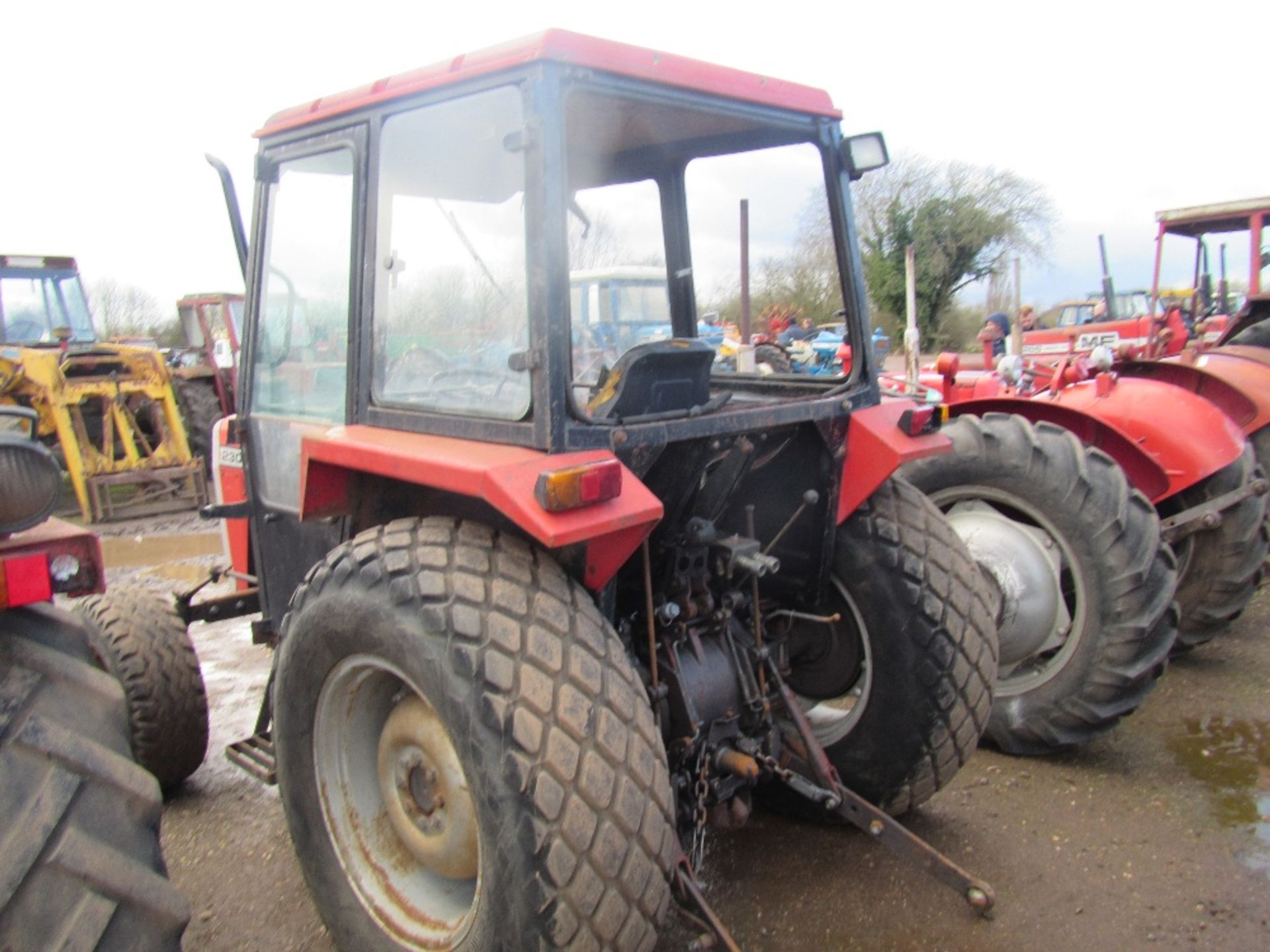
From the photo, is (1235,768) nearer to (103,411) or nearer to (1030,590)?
(1030,590)

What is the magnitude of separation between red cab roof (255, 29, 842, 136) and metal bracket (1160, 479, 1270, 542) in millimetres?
2569

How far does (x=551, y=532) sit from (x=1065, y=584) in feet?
8.69

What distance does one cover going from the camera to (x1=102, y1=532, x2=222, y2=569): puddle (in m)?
7.22

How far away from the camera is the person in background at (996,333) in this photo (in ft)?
22.1

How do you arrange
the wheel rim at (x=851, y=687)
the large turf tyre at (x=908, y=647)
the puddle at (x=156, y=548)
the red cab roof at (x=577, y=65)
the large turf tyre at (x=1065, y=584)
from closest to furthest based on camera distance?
the red cab roof at (x=577, y=65) → the large turf tyre at (x=908, y=647) → the wheel rim at (x=851, y=687) → the large turf tyre at (x=1065, y=584) → the puddle at (x=156, y=548)

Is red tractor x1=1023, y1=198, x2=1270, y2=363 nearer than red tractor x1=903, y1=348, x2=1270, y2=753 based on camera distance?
No

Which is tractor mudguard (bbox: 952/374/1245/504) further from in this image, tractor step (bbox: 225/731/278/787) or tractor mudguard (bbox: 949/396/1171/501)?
tractor step (bbox: 225/731/278/787)

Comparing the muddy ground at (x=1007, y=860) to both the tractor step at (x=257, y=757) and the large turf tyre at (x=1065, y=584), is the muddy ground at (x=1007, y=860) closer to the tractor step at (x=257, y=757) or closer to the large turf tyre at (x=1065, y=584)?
the large turf tyre at (x=1065, y=584)

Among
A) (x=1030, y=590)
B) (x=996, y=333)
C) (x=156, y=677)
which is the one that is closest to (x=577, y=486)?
(x=156, y=677)

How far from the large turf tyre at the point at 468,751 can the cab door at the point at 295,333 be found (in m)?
0.56

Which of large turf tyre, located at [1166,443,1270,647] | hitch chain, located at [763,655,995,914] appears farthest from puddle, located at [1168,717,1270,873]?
hitch chain, located at [763,655,995,914]

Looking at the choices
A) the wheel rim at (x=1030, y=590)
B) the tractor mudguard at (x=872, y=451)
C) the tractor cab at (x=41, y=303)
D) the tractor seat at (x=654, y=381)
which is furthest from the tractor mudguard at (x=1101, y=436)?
the tractor cab at (x=41, y=303)

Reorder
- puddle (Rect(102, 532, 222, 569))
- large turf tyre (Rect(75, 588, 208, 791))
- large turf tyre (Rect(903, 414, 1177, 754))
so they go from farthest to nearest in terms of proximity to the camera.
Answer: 1. puddle (Rect(102, 532, 222, 569))
2. large turf tyre (Rect(903, 414, 1177, 754))
3. large turf tyre (Rect(75, 588, 208, 791))

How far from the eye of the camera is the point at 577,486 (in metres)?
1.89
